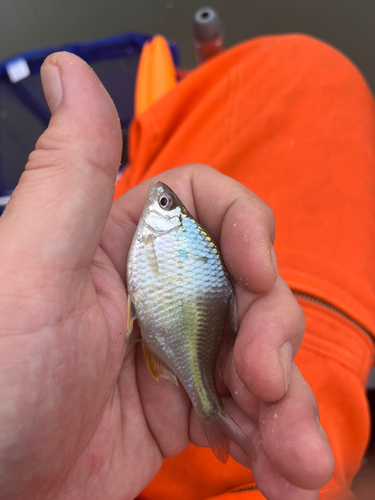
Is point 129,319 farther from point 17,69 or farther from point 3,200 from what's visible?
point 17,69

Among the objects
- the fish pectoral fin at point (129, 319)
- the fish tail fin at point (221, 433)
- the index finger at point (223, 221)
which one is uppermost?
the index finger at point (223, 221)

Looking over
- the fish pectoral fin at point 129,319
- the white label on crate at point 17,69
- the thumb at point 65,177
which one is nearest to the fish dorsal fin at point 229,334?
the fish pectoral fin at point 129,319

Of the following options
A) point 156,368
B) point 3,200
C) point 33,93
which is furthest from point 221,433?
point 33,93

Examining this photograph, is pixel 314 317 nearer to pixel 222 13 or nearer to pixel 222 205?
pixel 222 205

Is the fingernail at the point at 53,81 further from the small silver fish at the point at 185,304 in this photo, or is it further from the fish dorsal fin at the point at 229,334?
the fish dorsal fin at the point at 229,334

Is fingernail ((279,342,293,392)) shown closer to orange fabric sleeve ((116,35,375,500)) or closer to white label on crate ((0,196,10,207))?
orange fabric sleeve ((116,35,375,500))

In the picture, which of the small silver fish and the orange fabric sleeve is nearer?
the small silver fish

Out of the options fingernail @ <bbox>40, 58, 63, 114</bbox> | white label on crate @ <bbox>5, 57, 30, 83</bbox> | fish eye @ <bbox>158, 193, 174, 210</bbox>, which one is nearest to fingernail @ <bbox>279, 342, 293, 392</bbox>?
fish eye @ <bbox>158, 193, 174, 210</bbox>
